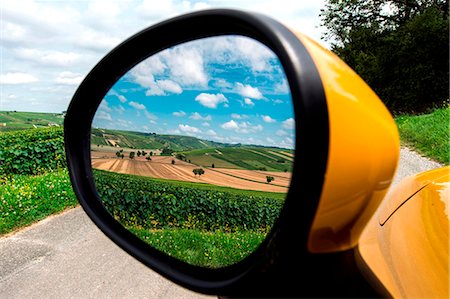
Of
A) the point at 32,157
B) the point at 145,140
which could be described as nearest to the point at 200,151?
the point at 145,140

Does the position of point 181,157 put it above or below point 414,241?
above

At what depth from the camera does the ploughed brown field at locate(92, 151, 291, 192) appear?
0.91 metres

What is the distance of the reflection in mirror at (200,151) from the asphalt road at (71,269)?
2.52 meters

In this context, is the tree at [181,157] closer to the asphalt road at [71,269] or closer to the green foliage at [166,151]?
the green foliage at [166,151]

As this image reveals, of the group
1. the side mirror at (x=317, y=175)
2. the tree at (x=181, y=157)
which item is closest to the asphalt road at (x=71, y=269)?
the tree at (x=181, y=157)

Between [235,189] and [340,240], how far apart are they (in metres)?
0.36

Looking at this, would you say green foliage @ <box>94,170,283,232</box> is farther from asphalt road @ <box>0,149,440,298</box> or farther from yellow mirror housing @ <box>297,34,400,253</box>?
asphalt road @ <box>0,149,440,298</box>

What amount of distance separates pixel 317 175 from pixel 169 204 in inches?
38.0

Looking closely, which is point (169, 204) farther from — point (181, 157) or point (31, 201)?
point (31, 201)

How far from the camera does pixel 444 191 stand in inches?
55.8

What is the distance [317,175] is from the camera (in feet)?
2.12

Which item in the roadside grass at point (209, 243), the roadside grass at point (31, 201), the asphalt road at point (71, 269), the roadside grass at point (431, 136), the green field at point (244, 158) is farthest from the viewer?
the roadside grass at point (431, 136)

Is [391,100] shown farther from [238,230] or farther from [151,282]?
[238,230]

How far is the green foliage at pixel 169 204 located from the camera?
→ 121 centimetres
